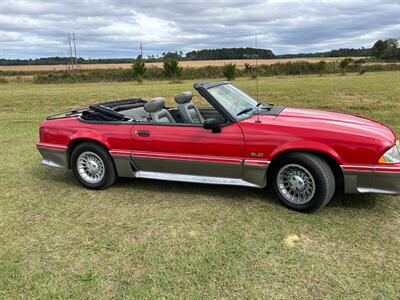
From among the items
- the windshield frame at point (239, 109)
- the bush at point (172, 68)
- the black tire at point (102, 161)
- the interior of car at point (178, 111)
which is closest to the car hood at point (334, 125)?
the windshield frame at point (239, 109)

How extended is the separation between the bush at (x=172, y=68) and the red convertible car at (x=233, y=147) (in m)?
34.5

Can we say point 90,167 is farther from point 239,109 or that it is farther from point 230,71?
point 230,71

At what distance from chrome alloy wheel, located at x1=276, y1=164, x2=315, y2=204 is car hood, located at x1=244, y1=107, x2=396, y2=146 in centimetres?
42

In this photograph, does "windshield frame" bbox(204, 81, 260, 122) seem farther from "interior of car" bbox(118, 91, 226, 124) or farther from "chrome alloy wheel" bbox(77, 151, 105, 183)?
"chrome alloy wheel" bbox(77, 151, 105, 183)

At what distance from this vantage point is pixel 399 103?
504 inches

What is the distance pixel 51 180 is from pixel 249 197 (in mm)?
3018

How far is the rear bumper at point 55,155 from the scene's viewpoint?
5059 millimetres

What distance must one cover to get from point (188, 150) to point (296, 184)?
1.30 metres

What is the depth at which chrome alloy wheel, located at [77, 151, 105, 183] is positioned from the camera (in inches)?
193

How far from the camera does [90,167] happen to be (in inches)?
196

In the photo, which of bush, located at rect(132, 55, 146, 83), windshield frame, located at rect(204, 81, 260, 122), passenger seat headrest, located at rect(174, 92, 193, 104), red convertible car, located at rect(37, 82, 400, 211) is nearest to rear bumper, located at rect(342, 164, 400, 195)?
Answer: red convertible car, located at rect(37, 82, 400, 211)

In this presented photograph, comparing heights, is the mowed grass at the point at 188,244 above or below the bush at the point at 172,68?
below

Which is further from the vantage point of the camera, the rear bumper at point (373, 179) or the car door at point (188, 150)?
the car door at point (188, 150)

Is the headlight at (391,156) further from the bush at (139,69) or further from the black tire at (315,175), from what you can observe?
the bush at (139,69)
